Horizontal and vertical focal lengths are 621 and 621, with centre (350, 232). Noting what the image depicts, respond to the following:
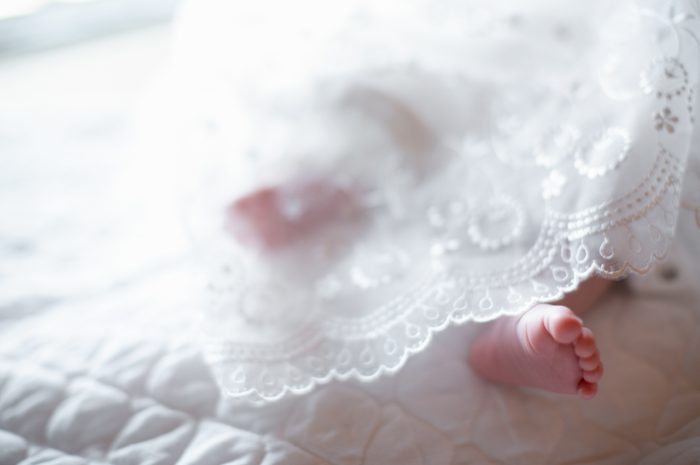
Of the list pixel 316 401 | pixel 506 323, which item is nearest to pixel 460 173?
pixel 506 323

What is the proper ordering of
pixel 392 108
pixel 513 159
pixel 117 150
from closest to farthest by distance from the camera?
pixel 513 159 → pixel 392 108 → pixel 117 150

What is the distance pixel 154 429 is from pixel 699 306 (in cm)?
62

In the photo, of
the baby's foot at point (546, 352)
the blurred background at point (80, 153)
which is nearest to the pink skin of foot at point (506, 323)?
the baby's foot at point (546, 352)

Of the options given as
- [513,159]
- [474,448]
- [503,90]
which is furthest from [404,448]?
[503,90]

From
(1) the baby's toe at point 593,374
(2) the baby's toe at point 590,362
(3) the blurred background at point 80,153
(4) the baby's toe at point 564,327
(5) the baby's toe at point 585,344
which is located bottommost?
(1) the baby's toe at point 593,374

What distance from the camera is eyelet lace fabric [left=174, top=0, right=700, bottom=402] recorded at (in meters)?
0.61

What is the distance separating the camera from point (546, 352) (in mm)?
578

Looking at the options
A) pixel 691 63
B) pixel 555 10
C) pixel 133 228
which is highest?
pixel 133 228

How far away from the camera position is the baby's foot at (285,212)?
0.80 meters

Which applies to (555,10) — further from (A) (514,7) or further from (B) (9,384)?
(B) (9,384)

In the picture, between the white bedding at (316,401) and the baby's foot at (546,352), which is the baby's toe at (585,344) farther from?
the white bedding at (316,401)

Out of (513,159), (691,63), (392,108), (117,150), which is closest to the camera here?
(691,63)

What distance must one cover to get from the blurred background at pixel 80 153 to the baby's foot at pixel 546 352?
448 millimetres

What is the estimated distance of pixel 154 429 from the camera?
25.4 inches
